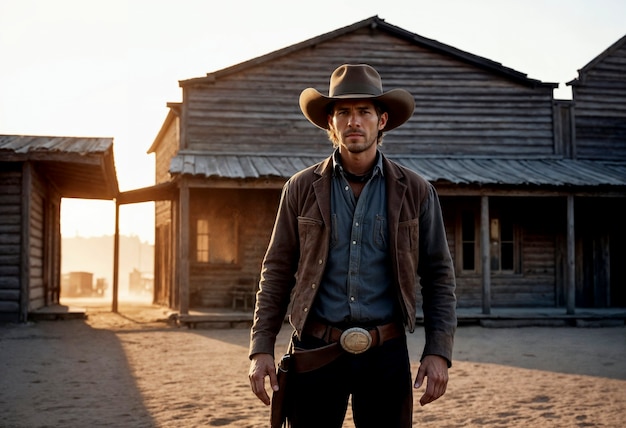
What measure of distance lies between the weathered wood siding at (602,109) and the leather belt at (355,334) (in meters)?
15.8

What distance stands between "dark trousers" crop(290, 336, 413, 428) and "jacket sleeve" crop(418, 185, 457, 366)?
0.18 m

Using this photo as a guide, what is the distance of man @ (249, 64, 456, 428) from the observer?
9.20ft

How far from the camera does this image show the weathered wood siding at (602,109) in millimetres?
17500

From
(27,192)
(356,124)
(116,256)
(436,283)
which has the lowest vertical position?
(436,283)

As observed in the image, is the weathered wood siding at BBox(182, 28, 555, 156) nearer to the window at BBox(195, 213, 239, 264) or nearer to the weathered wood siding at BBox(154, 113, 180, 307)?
the window at BBox(195, 213, 239, 264)

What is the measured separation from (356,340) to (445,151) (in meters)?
14.5

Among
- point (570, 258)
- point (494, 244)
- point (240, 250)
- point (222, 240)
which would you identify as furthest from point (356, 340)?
point (494, 244)

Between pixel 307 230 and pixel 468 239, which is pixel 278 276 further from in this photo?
pixel 468 239

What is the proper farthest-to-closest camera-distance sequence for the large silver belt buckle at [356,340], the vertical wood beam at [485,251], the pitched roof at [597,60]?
1. the pitched roof at [597,60]
2. the vertical wood beam at [485,251]
3. the large silver belt buckle at [356,340]

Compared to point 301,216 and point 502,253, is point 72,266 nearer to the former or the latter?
point 502,253

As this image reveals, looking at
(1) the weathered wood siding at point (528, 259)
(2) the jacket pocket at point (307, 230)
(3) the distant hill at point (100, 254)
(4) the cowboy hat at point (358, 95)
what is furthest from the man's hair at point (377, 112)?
Result: (3) the distant hill at point (100, 254)

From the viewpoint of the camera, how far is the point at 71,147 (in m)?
12.6

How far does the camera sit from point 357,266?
2846 mm

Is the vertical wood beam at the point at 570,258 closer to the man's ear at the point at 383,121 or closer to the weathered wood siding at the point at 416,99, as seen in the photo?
the weathered wood siding at the point at 416,99
